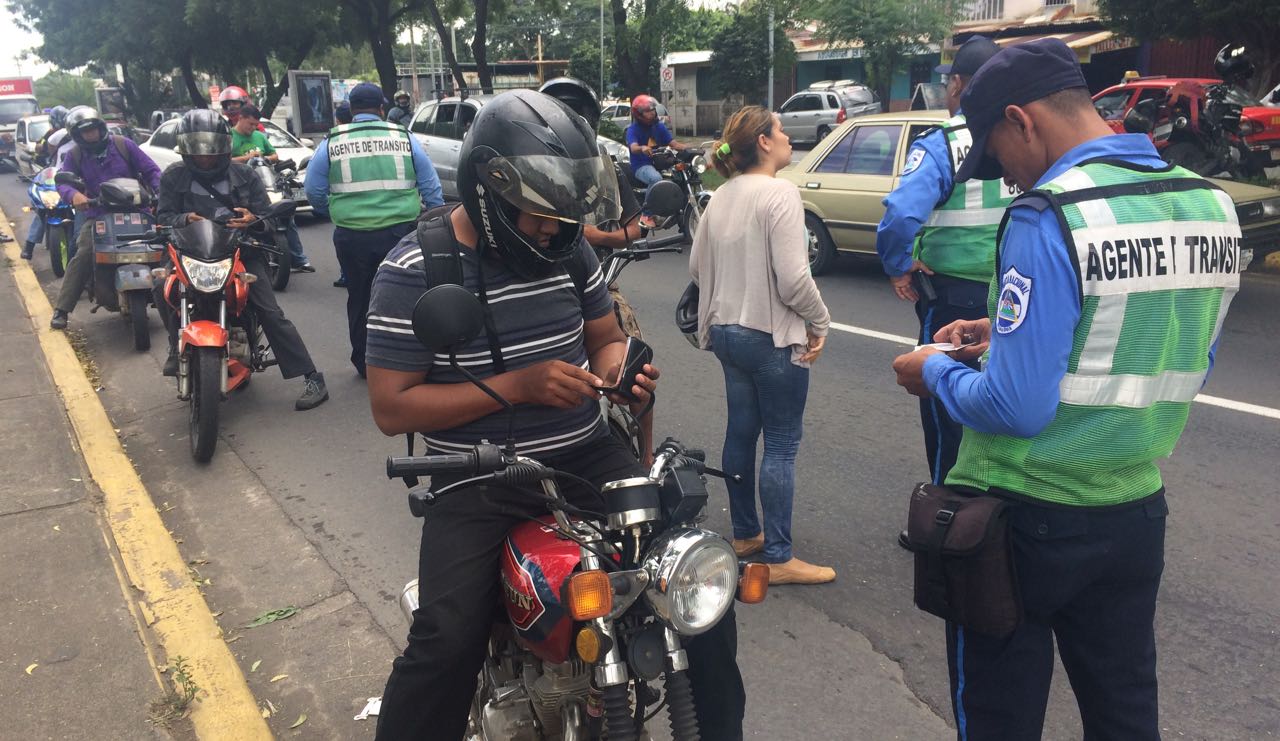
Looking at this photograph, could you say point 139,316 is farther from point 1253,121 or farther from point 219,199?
point 1253,121

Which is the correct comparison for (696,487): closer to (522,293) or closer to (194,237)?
(522,293)

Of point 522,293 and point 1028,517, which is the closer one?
point 1028,517

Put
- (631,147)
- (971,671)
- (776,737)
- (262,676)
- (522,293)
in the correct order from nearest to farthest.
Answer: (971,671) < (522,293) < (776,737) < (262,676) < (631,147)

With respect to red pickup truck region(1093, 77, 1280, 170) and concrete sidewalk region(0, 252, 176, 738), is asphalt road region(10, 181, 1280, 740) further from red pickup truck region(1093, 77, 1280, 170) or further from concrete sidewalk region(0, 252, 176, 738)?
red pickup truck region(1093, 77, 1280, 170)

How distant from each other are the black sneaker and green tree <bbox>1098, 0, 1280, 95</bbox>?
51.2ft

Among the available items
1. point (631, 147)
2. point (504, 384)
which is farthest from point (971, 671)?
point (631, 147)

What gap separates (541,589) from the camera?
2.14 m

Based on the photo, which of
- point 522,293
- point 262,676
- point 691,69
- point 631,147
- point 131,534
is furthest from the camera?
point 691,69

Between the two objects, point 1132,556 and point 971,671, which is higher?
point 1132,556

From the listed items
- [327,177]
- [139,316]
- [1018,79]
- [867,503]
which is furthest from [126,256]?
[1018,79]

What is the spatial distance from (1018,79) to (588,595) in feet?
4.37

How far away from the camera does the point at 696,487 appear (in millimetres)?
2094

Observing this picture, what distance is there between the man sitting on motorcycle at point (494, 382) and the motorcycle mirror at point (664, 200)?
126cm

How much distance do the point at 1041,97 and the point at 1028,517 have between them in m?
0.86
